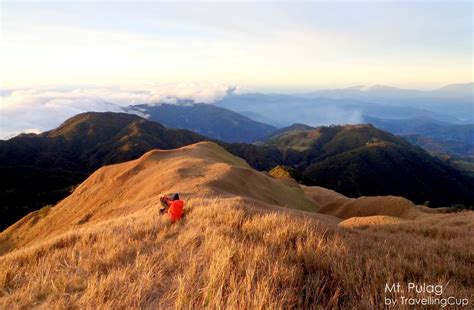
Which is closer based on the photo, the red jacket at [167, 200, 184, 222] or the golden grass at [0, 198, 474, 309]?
the golden grass at [0, 198, 474, 309]

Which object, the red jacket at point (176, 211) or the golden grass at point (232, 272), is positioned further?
the red jacket at point (176, 211)

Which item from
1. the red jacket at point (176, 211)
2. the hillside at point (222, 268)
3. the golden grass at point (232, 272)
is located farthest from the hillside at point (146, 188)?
the golden grass at point (232, 272)

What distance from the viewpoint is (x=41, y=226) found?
141 feet

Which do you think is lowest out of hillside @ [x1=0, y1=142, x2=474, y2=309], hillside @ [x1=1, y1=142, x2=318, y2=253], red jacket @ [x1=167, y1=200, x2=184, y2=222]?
hillside @ [x1=1, y1=142, x2=318, y2=253]

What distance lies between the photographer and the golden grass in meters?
4.24

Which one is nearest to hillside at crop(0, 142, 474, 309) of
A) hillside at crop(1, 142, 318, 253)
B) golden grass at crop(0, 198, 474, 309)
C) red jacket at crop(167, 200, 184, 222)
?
golden grass at crop(0, 198, 474, 309)

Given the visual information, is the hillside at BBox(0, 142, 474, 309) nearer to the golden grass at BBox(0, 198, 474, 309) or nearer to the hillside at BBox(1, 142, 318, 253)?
the golden grass at BBox(0, 198, 474, 309)

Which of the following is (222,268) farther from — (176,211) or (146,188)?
(146,188)

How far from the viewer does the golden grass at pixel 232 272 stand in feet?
13.9

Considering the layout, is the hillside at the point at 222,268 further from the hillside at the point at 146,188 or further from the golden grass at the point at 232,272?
the hillside at the point at 146,188

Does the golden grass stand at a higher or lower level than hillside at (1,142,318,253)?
higher

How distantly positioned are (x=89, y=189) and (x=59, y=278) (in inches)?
1822

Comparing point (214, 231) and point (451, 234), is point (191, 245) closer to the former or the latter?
point (214, 231)

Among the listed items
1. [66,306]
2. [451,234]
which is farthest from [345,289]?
[451,234]
